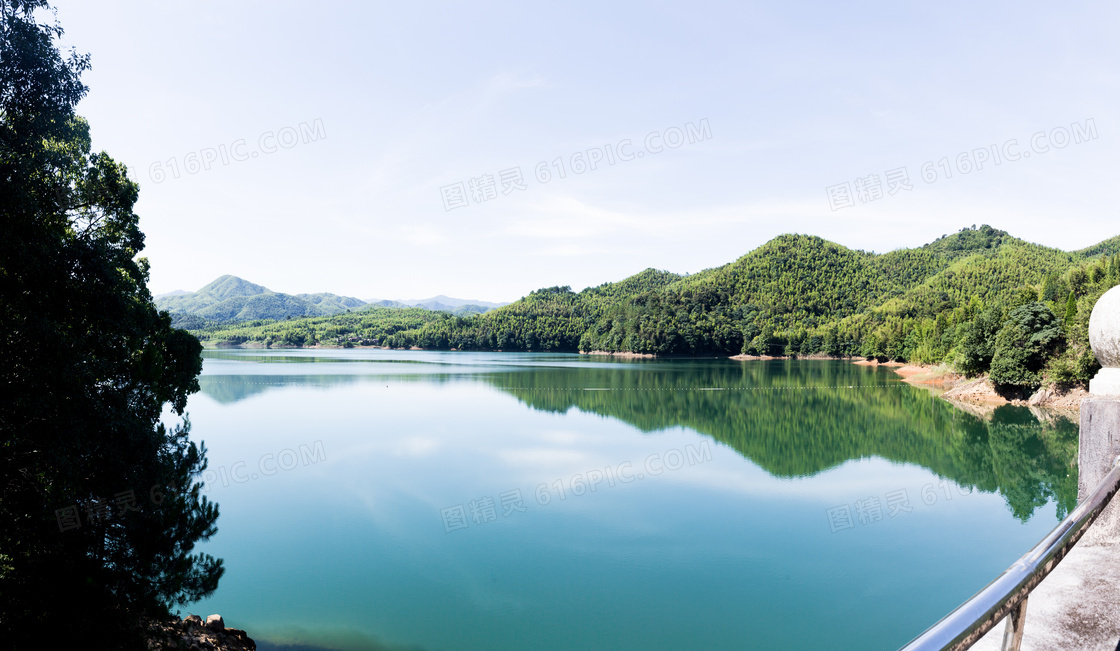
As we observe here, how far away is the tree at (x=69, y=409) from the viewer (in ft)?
16.5

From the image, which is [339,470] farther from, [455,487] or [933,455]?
[933,455]

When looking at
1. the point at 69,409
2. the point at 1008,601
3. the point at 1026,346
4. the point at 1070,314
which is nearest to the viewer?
the point at 1008,601

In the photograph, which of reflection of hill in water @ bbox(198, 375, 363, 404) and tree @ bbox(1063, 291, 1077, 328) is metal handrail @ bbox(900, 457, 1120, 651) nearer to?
tree @ bbox(1063, 291, 1077, 328)

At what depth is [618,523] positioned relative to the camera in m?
11.9

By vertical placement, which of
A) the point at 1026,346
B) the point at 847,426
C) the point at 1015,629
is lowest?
the point at 847,426

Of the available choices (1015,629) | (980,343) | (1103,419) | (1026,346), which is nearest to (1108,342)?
(1103,419)

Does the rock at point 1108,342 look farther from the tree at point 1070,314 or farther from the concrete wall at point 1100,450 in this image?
the tree at point 1070,314

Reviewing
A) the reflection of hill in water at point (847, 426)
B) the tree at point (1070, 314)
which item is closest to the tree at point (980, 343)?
the reflection of hill in water at point (847, 426)

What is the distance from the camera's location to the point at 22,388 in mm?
4957

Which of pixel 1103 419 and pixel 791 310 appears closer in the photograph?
pixel 1103 419

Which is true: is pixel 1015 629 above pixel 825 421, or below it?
above

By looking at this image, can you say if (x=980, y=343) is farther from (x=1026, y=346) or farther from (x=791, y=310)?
(x=791, y=310)

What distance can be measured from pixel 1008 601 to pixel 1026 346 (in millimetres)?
33057

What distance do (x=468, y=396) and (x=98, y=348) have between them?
27061mm
